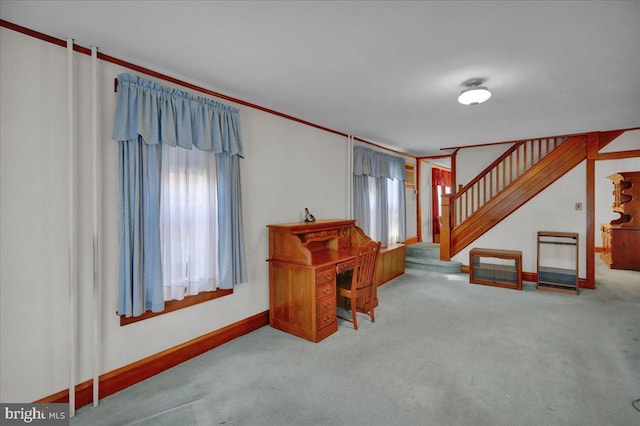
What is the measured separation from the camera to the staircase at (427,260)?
5.68m

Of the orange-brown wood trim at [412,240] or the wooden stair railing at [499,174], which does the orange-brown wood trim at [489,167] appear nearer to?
the wooden stair railing at [499,174]

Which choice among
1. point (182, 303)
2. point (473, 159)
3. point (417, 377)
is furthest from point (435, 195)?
point (182, 303)

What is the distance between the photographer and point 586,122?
400 centimetres

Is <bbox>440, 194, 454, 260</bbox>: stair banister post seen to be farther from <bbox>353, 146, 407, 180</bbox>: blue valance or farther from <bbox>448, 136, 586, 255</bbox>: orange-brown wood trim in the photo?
<bbox>353, 146, 407, 180</bbox>: blue valance

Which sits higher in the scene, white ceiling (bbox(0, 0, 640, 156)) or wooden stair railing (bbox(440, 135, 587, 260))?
white ceiling (bbox(0, 0, 640, 156))

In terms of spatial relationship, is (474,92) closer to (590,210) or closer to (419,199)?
(590,210)

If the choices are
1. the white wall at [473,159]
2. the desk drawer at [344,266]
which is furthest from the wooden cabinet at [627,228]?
the desk drawer at [344,266]

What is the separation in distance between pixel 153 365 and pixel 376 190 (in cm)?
422

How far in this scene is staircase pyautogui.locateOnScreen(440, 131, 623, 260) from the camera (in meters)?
4.81

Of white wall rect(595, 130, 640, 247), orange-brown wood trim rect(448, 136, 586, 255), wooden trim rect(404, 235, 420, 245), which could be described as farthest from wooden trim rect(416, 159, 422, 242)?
white wall rect(595, 130, 640, 247)

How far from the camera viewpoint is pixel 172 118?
245 centimetres

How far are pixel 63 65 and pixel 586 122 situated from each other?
5.70 m

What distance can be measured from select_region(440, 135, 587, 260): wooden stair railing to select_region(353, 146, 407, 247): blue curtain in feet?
3.20

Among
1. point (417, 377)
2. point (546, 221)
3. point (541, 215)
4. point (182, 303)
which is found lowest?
point (417, 377)
